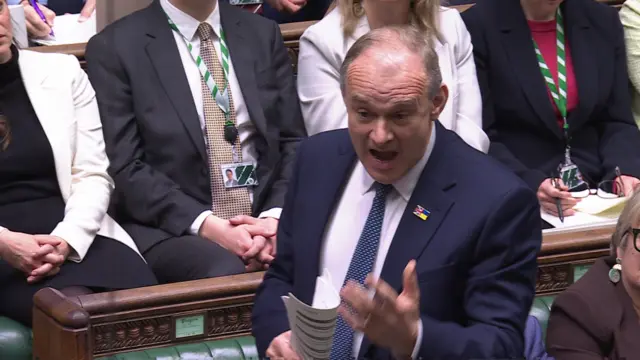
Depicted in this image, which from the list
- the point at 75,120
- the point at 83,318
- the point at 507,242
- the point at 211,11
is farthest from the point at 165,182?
the point at 507,242

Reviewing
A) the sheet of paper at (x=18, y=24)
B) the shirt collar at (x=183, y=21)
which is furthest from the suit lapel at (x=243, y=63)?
the sheet of paper at (x=18, y=24)

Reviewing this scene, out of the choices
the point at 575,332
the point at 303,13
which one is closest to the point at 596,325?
the point at 575,332

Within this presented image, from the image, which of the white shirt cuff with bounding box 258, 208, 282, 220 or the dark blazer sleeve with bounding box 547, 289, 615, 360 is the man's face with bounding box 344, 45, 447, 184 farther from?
the white shirt cuff with bounding box 258, 208, 282, 220

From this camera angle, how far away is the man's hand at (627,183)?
147 inches

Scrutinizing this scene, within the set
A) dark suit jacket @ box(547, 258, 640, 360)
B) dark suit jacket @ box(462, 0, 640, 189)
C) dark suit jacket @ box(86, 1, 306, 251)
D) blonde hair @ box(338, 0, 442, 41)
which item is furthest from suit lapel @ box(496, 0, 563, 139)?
dark suit jacket @ box(547, 258, 640, 360)

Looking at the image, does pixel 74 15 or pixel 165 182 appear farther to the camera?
pixel 74 15

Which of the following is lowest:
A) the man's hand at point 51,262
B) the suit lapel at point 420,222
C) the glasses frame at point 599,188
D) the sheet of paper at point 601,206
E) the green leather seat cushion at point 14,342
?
the glasses frame at point 599,188

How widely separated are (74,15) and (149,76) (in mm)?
1020

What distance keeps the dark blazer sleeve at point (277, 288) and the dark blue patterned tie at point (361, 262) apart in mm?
120

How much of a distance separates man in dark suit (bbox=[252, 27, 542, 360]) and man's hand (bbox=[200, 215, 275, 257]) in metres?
0.80

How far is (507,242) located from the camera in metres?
2.27

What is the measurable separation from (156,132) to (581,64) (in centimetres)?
144

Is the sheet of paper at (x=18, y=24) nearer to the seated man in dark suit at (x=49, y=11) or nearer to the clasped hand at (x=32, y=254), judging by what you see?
the seated man in dark suit at (x=49, y=11)

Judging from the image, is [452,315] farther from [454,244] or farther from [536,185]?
[536,185]
